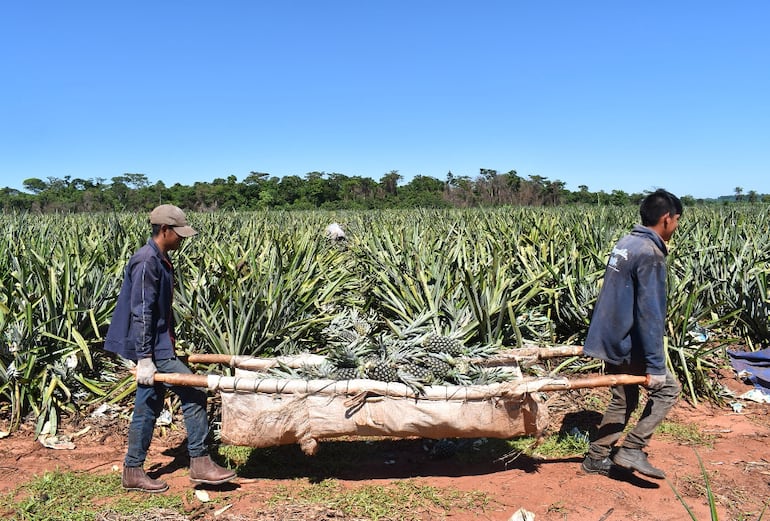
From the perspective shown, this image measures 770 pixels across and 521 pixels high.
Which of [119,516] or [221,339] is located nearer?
[119,516]

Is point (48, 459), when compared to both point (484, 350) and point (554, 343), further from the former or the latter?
point (554, 343)

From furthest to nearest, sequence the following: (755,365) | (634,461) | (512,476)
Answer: (755,365)
(512,476)
(634,461)

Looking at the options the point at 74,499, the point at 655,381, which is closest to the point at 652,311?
the point at 655,381

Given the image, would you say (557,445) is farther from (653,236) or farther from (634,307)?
(653,236)

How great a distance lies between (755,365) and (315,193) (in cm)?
4628

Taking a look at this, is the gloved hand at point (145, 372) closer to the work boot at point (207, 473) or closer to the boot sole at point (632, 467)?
the work boot at point (207, 473)

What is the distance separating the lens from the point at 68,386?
14.2 feet

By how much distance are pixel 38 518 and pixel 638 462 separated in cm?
310

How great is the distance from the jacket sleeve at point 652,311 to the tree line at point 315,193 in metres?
31.9

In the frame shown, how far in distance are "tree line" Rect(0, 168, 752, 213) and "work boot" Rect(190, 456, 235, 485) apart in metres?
32.1

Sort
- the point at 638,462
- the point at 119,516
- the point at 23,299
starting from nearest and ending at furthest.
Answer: the point at 119,516
the point at 638,462
the point at 23,299

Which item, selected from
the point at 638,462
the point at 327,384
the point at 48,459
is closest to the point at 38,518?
the point at 48,459

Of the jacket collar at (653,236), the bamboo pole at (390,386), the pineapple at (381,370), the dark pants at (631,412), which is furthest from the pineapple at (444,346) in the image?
the jacket collar at (653,236)

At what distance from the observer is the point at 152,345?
319 centimetres
